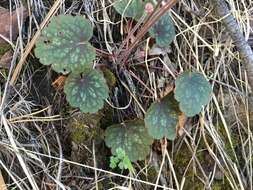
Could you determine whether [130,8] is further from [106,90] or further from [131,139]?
[131,139]

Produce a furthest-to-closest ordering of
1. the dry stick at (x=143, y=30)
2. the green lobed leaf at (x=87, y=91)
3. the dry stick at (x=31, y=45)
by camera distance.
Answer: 1. the dry stick at (x=31, y=45)
2. the green lobed leaf at (x=87, y=91)
3. the dry stick at (x=143, y=30)

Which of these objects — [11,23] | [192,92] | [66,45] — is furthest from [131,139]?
[11,23]

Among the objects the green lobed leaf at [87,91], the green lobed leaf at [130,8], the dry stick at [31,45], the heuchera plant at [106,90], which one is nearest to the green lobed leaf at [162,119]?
the heuchera plant at [106,90]

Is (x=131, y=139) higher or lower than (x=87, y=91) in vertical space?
lower

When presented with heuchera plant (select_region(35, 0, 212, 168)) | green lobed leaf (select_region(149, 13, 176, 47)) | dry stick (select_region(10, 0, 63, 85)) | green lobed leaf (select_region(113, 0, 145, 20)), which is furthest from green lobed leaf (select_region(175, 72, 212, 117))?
dry stick (select_region(10, 0, 63, 85))

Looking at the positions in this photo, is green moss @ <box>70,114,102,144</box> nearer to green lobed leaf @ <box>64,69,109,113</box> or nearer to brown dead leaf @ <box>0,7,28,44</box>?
green lobed leaf @ <box>64,69,109,113</box>

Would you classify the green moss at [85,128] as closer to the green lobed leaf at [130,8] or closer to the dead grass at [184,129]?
the dead grass at [184,129]
